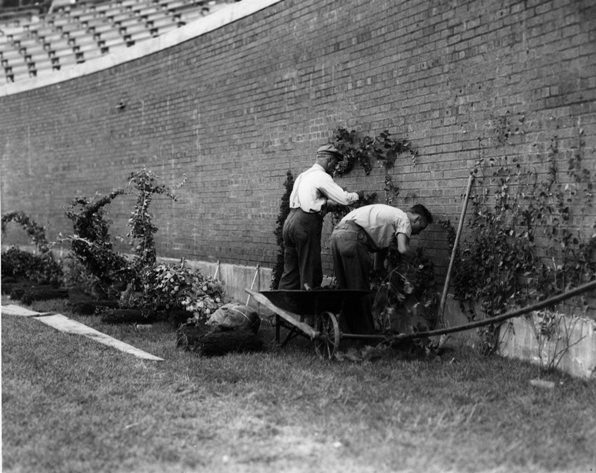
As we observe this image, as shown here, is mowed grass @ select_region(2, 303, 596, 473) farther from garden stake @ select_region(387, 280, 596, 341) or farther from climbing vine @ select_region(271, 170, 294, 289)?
climbing vine @ select_region(271, 170, 294, 289)

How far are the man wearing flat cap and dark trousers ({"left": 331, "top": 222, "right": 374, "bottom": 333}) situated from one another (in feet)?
1.57

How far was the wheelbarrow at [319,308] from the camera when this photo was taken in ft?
22.6

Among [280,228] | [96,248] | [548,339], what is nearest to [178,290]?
[280,228]

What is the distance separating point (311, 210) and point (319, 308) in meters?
1.34

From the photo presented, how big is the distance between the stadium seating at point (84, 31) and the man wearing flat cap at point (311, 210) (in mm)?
10206

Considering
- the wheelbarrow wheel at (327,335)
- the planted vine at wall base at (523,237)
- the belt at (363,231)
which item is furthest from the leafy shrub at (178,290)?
the planted vine at wall base at (523,237)

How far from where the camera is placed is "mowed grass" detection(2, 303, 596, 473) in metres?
4.39

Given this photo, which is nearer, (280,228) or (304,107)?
(280,228)

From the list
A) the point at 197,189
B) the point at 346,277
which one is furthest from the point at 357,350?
the point at 197,189

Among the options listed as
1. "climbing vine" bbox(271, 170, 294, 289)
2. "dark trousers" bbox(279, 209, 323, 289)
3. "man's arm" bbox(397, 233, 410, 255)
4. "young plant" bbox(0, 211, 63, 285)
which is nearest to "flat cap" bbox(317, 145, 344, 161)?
"dark trousers" bbox(279, 209, 323, 289)

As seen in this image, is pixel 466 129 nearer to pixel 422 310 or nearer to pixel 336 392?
pixel 422 310

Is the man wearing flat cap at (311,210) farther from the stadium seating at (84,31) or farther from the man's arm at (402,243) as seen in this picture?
the stadium seating at (84,31)

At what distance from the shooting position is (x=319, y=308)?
23.4 feet

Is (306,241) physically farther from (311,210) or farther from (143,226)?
(143,226)
